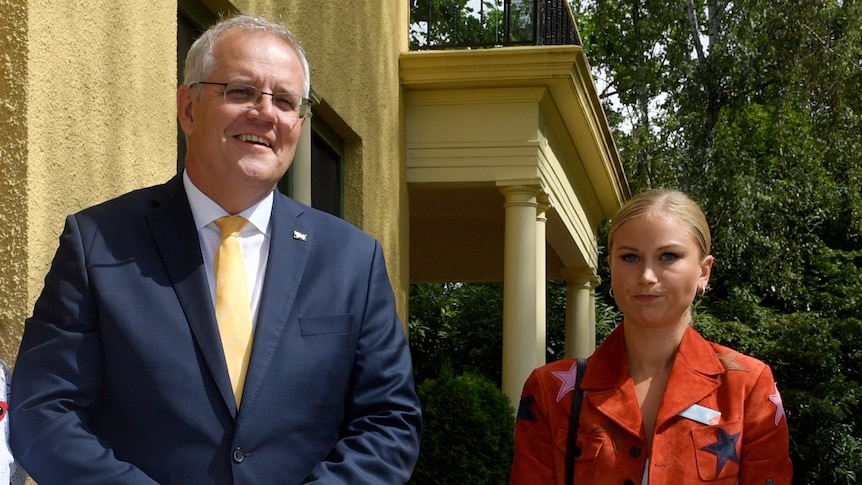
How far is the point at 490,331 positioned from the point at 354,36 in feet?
53.5

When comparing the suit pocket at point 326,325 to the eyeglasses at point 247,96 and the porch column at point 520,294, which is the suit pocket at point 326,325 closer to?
the eyeglasses at point 247,96

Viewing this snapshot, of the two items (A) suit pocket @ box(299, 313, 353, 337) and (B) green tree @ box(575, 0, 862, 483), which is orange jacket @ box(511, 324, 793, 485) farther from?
(B) green tree @ box(575, 0, 862, 483)

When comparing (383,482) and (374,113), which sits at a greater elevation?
(374,113)

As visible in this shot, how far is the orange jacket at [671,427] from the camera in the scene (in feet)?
9.39

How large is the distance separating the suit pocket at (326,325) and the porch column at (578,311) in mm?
12266

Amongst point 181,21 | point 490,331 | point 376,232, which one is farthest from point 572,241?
point 490,331

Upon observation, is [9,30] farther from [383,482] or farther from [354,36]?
[354,36]

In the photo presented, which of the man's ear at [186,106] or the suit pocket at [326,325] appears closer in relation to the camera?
the suit pocket at [326,325]

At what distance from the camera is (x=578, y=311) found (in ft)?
49.5

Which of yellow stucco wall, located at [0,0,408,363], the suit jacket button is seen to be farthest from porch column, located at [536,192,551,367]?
the suit jacket button

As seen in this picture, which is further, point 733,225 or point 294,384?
point 733,225

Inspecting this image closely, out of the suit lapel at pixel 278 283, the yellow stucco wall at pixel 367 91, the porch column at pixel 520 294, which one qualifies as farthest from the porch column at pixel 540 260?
the suit lapel at pixel 278 283

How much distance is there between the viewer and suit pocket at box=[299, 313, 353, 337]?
2.70m

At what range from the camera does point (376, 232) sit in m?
8.22
